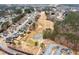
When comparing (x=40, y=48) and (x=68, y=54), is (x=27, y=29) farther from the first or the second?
(x=68, y=54)

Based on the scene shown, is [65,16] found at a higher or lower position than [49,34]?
higher

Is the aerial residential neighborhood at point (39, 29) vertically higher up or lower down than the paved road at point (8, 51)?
higher up

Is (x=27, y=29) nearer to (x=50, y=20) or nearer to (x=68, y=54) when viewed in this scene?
(x=50, y=20)

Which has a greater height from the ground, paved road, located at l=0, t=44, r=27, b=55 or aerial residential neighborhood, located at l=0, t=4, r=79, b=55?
aerial residential neighborhood, located at l=0, t=4, r=79, b=55

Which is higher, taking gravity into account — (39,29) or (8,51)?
(39,29)
